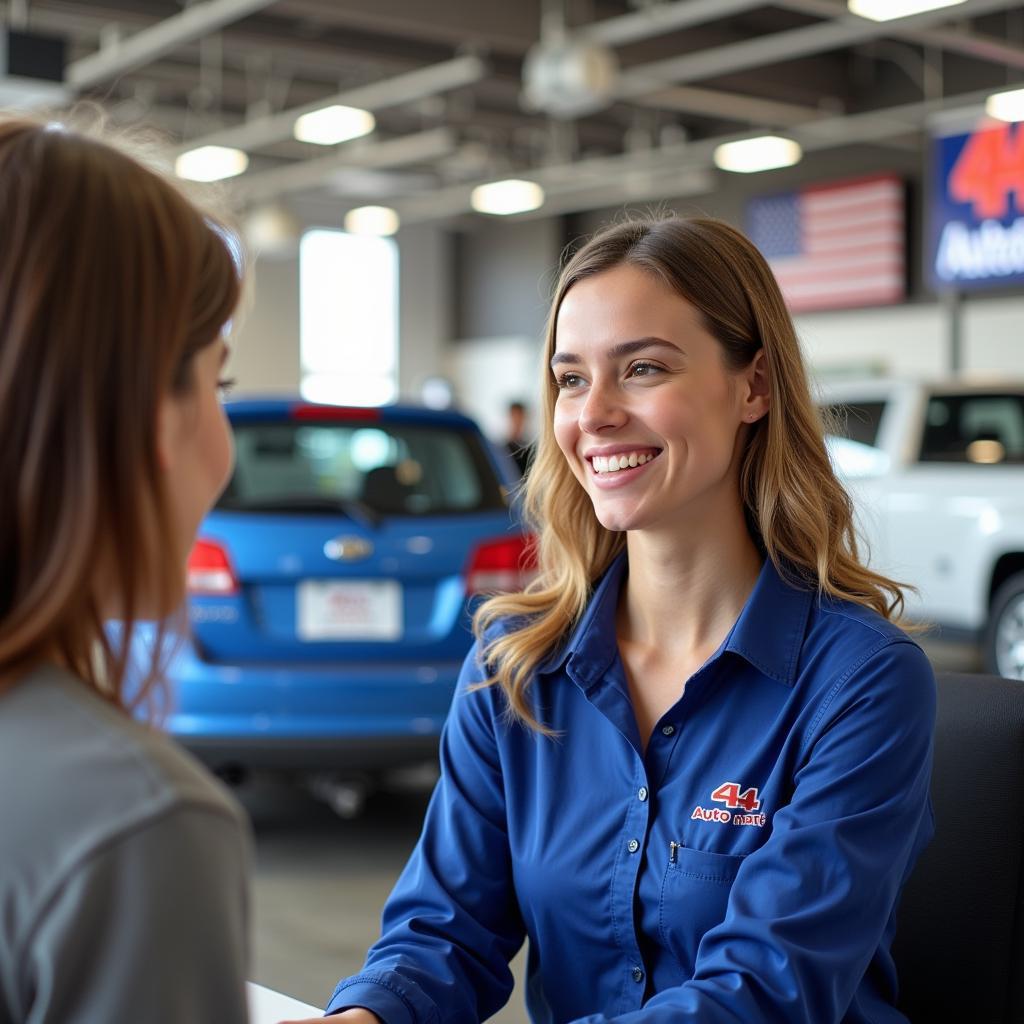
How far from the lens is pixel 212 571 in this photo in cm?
453

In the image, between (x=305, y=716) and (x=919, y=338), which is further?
(x=919, y=338)

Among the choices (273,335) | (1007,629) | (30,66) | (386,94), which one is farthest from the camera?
(273,335)

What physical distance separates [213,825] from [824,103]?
50.8ft

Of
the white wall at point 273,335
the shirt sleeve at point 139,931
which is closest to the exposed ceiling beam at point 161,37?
the white wall at point 273,335

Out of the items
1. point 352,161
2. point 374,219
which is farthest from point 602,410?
point 374,219

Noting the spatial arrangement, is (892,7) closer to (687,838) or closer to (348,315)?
(687,838)

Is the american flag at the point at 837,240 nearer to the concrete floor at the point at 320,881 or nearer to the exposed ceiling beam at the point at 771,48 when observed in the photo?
the exposed ceiling beam at the point at 771,48

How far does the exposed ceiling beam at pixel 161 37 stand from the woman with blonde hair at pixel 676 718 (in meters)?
8.95

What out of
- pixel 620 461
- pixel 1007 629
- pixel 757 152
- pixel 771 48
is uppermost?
pixel 771 48

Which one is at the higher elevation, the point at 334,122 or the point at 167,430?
the point at 334,122

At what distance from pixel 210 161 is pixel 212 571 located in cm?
1035

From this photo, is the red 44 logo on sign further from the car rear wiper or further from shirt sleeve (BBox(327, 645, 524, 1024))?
the car rear wiper

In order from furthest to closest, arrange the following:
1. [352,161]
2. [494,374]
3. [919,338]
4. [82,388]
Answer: [494,374]
[352,161]
[919,338]
[82,388]

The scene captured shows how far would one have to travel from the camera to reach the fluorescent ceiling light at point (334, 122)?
12.0 meters
